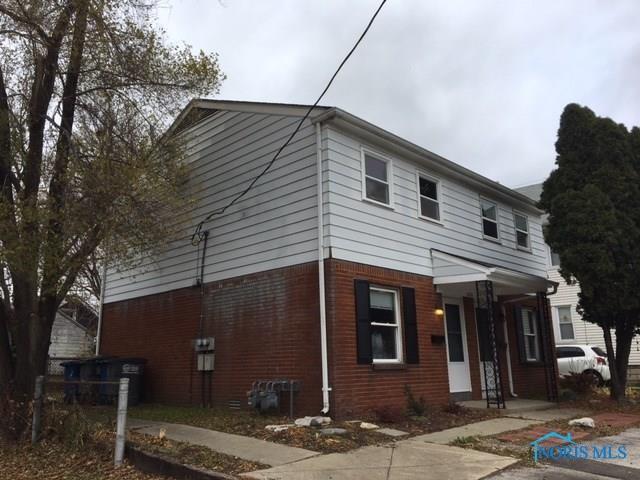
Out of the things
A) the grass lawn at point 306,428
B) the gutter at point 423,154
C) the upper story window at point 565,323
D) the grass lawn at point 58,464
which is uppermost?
the gutter at point 423,154

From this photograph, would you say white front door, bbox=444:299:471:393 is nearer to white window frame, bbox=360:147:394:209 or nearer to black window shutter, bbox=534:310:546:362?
black window shutter, bbox=534:310:546:362

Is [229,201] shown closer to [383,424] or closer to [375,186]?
[375,186]

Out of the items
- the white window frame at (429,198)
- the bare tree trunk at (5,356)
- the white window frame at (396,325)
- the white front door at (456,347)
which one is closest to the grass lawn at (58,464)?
the bare tree trunk at (5,356)

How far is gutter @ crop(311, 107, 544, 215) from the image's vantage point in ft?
34.8

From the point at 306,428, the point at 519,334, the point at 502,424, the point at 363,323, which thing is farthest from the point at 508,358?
the point at 306,428

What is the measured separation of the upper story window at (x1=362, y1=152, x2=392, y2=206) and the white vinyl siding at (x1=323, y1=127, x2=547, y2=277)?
18 centimetres

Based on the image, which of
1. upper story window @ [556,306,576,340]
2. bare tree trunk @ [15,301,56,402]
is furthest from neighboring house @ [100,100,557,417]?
upper story window @ [556,306,576,340]

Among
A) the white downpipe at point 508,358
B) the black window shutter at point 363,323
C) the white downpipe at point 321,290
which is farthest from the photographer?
the white downpipe at point 508,358

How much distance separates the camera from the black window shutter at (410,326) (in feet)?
36.6

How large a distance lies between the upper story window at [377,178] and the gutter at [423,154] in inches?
14.6

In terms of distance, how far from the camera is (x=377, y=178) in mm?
11688

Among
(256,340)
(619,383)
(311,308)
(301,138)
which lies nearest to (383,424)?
(311,308)

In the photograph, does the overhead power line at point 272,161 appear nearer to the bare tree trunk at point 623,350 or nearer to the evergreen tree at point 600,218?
the evergreen tree at point 600,218

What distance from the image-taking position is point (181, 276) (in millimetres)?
13500
